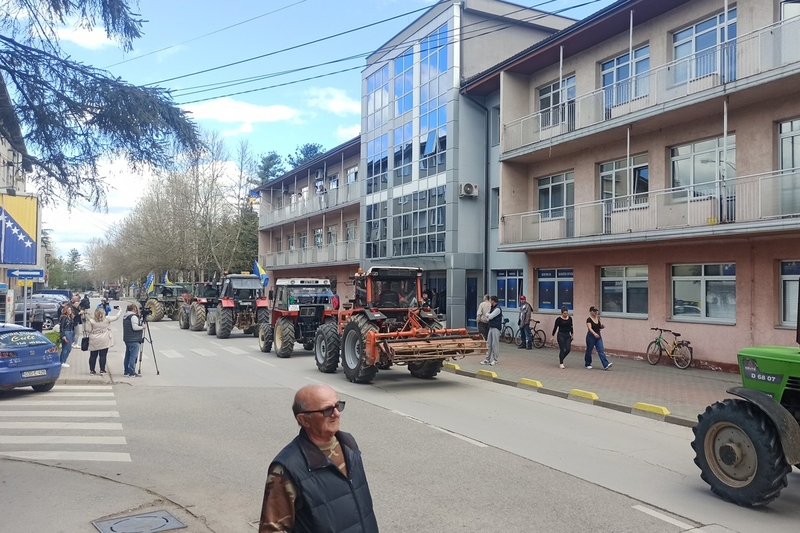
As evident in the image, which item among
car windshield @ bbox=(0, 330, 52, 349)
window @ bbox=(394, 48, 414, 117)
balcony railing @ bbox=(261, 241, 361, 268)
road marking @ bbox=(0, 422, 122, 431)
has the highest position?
window @ bbox=(394, 48, 414, 117)

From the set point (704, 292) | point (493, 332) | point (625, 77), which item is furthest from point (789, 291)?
point (625, 77)

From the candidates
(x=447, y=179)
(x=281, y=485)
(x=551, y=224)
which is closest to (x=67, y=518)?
(x=281, y=485)

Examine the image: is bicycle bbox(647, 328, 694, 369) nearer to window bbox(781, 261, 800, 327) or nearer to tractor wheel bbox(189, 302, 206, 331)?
window bbox(781, 261, 800, 327)

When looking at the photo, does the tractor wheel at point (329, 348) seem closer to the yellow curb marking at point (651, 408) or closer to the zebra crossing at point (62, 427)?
the zebra crossing at point (62, 427)

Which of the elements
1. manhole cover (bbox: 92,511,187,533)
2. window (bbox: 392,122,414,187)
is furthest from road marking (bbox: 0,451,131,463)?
window (bbox: 392,122,414,187)

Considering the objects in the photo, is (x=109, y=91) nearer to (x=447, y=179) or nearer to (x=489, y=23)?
(x=447, y=179)

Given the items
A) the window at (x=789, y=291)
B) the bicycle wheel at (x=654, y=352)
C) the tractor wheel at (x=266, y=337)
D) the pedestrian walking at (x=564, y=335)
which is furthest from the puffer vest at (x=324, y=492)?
the tractor wheel at (x=266, y=337)

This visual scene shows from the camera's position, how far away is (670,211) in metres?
16.4

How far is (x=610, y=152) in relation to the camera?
18859mm

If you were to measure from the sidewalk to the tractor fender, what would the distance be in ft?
13.2

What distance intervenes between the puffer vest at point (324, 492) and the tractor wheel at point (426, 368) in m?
10.8

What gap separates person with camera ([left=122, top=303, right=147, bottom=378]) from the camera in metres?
13.8

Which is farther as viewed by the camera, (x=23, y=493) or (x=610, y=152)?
(x=610, y=152)

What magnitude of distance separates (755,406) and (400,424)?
495 centimetres
